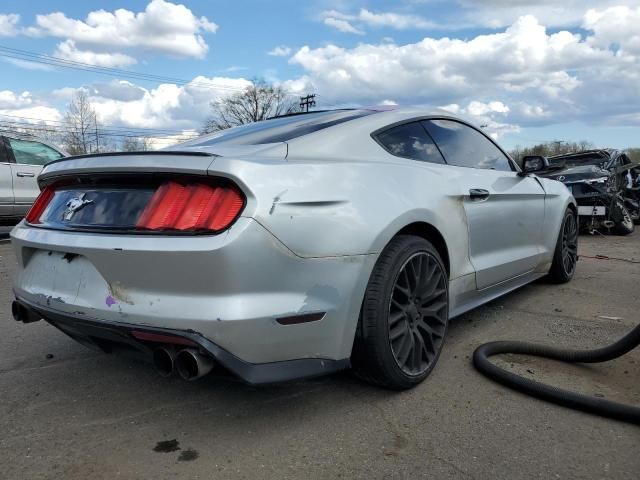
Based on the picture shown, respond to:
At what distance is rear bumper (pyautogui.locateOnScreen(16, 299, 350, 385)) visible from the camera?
2141 millimetres

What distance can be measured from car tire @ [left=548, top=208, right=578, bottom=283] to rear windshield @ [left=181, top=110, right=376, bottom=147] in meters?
2.77

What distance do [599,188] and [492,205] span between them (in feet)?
24.3

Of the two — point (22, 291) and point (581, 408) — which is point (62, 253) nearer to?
point (22, 291)

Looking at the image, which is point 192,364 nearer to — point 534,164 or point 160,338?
point 160,338

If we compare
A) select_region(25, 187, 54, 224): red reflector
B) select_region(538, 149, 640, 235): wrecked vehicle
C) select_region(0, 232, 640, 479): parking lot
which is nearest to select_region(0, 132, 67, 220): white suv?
select_region(0, 232, 640, 479): parking lot

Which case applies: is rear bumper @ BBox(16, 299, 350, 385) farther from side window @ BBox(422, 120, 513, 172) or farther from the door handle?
side window @ BBox(422, 120, 513, 172)

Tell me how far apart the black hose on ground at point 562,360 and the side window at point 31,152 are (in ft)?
28.4

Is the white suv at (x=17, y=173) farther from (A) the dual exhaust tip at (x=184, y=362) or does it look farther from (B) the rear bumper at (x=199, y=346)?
(A) the dual exhaust tip at (x=184, y=362)

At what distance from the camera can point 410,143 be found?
127 inches

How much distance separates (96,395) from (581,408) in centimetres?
241

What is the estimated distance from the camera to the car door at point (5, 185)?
8.96 m

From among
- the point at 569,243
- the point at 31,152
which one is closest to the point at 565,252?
the point at 569,243

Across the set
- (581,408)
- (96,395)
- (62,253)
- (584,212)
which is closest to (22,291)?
(62,253)

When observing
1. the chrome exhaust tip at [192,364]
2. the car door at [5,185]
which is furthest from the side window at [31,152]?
the chrome exhaust tip at [192,364]
